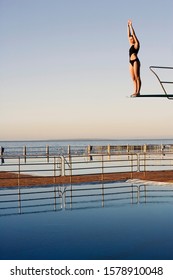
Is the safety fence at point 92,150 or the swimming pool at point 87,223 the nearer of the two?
the swimming pool at point 87,223

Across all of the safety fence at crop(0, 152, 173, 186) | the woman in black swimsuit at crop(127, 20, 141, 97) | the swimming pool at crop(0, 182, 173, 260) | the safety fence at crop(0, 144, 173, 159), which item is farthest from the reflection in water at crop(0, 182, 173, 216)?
the safety fence at crop(0, 144, 173, 159)

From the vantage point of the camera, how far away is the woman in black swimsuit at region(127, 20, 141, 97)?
9117 millimetres

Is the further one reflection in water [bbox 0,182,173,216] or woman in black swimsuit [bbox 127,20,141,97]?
reflection in water [bbox 0,182,173,216]

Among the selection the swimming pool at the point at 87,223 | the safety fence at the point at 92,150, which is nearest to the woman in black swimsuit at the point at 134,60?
the swimming pool at the point at 87,223

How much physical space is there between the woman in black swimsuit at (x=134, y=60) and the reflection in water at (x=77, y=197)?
3.33 metres

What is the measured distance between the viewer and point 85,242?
7.44 meters

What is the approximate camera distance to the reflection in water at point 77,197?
455 inches

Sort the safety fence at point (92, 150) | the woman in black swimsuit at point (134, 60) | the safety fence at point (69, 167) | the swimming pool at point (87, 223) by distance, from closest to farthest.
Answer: the swimming pool at point (87, 223) → the woman in black swimsuit at point (134, 60) → the safety fence at point (69, 167) → the safety fence at point (92, 150)

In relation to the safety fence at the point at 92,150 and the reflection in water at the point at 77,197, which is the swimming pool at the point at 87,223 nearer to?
the reflection in water at the point at 77,197

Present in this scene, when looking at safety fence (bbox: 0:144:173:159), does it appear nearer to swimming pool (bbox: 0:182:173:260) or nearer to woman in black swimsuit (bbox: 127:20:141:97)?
swimming pool (bbox: 0:182:173:260)

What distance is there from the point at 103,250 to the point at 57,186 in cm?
911
